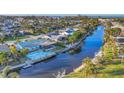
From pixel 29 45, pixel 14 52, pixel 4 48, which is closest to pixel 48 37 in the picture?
Answer: pixel 29 45

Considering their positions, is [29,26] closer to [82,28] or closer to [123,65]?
[82,28]

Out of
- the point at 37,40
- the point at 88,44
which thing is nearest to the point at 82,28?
the point at 88,44

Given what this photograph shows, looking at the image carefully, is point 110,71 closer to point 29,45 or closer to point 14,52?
point 29,45

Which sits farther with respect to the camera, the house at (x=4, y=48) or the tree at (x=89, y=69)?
the house at (x=4, y=48)

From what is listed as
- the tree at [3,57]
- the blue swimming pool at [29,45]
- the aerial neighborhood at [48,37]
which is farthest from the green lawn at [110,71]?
the tree at [3,57]

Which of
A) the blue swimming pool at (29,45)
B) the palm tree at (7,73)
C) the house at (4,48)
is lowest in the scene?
the palm tree at (7,73)

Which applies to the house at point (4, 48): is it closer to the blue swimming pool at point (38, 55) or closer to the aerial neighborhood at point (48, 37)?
the aerial neighborhood at point (48, 37)

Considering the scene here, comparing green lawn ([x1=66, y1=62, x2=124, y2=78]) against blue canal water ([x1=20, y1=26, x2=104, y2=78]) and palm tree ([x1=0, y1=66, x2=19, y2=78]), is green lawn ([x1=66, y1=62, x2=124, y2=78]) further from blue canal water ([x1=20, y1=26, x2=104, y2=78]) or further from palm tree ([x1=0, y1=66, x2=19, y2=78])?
palm tree ([x1=0, y1=66, x2=19, y2=78])

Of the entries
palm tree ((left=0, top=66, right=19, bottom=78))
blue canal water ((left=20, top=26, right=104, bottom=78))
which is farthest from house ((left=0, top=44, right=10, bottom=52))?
blue canal water ((left=20, top=26, right=104, bottom=78))
